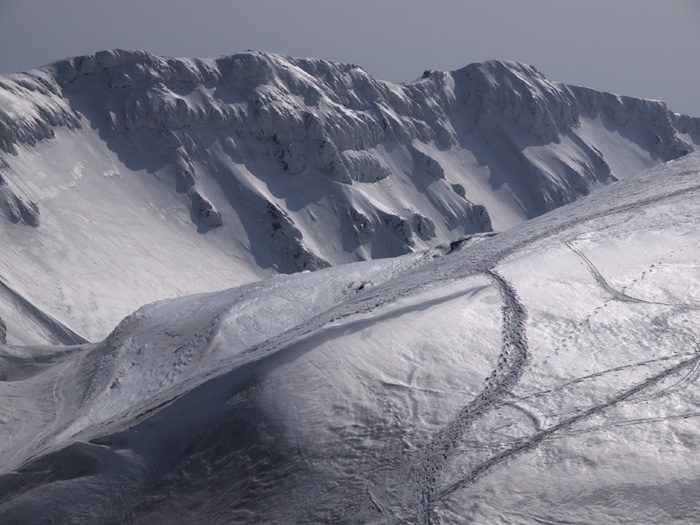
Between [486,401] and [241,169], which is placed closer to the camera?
[486,401]

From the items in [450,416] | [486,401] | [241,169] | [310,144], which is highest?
[310,144]

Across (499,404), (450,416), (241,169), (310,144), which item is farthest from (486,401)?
(310,144)

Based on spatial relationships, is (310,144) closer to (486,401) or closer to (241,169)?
(241,169)

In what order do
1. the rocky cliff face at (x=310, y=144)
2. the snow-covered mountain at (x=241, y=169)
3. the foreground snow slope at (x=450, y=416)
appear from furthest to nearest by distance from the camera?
the rocky cliff face at (x=310, y=144) < the snow-covered mountain at (x=241, y=169) < the foreground snow slope at (x=450, y=416)

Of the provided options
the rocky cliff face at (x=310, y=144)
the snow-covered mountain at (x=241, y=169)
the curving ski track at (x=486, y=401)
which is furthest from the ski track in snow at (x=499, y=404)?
the rocky cliff face at (x=310, y=144)

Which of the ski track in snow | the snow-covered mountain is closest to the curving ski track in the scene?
the ski track in snow

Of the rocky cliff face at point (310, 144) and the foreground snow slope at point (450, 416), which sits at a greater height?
the rocky cliff face at point (310, 144)

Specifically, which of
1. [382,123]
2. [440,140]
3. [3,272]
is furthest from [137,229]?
[440,140]

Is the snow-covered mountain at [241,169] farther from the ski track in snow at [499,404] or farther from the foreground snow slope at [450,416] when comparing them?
the ski track in snow at [499,404]
